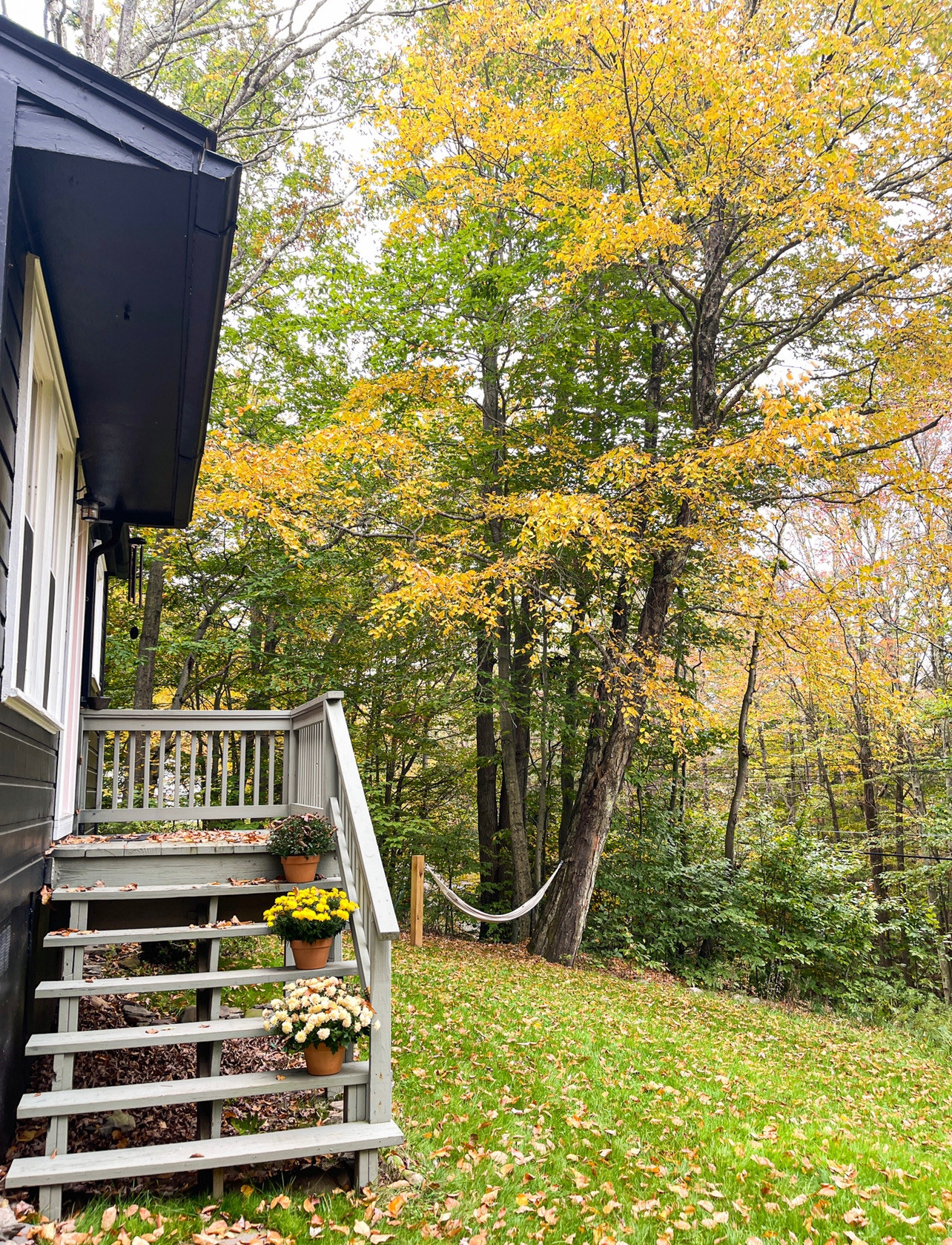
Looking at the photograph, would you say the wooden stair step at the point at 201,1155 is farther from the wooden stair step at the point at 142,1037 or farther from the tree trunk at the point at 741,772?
the tree trunk at the point at 741,772

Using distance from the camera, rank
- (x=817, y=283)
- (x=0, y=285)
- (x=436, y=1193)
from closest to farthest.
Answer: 1. (x=0, y=285)
2. (x=436, y=1193)
3. (x=817, y=283)

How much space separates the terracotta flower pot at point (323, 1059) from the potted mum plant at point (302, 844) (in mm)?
1184

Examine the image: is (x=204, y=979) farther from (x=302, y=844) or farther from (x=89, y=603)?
(x=89, y=603)

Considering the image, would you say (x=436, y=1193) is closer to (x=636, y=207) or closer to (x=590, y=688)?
(x=636, y=207)

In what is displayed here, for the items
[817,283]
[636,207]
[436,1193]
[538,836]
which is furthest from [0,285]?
[538,836]

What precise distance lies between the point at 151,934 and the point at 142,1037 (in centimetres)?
60

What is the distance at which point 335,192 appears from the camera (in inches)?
412

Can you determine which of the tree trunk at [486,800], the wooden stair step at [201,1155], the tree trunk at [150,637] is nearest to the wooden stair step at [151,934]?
the wooden stair step at [201,1155]

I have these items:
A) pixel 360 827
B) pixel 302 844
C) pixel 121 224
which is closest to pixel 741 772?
pixel 302 844

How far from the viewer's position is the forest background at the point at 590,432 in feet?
27.7

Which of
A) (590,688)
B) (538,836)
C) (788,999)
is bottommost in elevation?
(788,999)

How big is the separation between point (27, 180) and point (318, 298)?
12102 mm

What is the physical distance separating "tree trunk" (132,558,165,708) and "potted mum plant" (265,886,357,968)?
27.4 feet

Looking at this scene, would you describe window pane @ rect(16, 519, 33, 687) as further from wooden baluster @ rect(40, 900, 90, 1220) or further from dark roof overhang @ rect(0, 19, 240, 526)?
wooden baluster @ rect(40, 900, 90, 1220)
